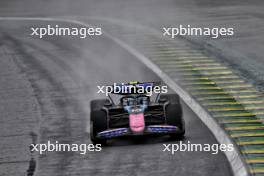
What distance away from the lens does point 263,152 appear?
18172 mm

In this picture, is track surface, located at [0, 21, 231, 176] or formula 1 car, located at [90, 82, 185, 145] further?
formula 1 car, located at [90, 82, 185, 145]

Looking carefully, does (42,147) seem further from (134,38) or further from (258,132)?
(134,38)

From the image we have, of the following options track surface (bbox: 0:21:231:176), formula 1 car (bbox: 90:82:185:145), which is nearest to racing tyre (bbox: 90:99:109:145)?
formula 1 car (bbox: 90:82:185:145)

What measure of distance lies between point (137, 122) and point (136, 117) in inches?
8.4

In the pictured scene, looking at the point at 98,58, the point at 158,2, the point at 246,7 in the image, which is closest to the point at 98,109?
the point at 98,58

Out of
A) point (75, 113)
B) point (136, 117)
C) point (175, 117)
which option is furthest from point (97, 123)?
point (75, 113)

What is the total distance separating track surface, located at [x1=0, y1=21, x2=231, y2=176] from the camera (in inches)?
707

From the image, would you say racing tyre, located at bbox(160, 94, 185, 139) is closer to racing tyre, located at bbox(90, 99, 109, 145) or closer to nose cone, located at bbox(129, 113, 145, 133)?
nose cone, located at bbox(129, 113, 145, 133)

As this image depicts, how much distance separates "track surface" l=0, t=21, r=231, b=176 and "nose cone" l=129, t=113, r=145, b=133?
1.67ft

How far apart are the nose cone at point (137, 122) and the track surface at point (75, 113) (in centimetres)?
51

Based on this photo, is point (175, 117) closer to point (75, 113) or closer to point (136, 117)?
point (136, 117)

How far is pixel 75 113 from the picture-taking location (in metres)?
23.6

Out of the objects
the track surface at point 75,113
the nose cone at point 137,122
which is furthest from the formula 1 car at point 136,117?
the track surface at point 75,113

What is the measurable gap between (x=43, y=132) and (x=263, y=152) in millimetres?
6823
